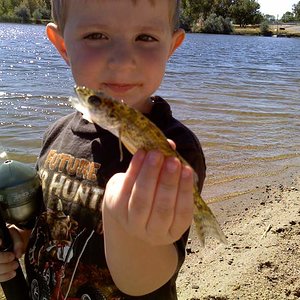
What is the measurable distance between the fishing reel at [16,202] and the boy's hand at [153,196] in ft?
3.28

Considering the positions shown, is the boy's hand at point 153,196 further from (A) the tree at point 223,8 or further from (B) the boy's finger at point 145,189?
(A) the tree at point 223,8

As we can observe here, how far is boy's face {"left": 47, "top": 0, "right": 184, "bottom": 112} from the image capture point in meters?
2.21

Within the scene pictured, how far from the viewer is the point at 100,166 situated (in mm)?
2332

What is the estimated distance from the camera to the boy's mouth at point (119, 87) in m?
2.29

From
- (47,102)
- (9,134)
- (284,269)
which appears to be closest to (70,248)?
(284,269)

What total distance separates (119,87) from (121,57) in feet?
0.53

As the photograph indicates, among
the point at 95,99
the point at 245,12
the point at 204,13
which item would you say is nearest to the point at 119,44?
the point at 95,99

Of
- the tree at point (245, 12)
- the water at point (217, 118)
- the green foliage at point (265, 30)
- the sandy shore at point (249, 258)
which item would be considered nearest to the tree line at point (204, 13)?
the tree at point (245, 12)

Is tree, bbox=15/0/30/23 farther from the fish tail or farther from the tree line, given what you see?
the fish tail

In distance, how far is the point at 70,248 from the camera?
7.67ft

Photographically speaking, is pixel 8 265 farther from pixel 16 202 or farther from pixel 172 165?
pixel 172 165

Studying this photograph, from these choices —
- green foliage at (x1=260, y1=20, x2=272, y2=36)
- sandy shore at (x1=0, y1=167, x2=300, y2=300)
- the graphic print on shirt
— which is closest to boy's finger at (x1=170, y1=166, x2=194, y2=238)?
the graphic print on shirt

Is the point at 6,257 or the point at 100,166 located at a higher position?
the point at 100,166

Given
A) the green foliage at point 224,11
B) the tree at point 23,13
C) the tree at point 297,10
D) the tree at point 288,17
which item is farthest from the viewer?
the tree at point 288,17
